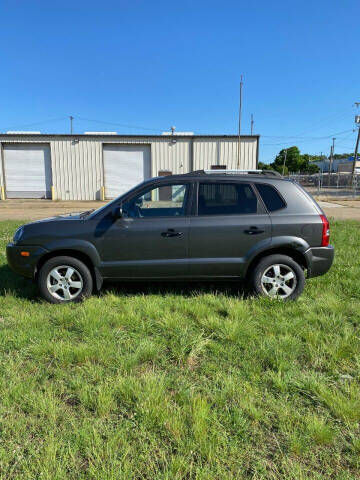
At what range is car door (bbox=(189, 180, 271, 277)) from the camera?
3.93 m

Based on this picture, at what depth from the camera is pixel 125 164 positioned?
24.4 metres

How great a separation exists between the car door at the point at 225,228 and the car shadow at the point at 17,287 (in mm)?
2261

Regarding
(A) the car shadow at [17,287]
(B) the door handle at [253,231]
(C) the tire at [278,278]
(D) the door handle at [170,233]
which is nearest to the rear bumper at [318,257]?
(C) the tire at [278,278]

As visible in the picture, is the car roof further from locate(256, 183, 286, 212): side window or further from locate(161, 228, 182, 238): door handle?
locate(161, 228, 182, 238): door handle

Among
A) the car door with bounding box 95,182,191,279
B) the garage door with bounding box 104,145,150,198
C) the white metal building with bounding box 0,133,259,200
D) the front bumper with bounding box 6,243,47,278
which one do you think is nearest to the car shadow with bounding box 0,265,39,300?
the front bumper with bounding box 6,243,47,278

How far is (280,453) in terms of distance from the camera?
182 cm

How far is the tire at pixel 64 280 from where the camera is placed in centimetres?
391

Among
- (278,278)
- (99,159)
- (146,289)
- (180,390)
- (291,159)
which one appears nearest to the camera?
(180,390)

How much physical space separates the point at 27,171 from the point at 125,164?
772cm

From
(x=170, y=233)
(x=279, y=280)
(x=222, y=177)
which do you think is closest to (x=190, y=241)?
(x=170, y=233)

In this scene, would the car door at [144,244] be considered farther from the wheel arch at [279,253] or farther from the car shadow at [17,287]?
the car shadow at [17,287]

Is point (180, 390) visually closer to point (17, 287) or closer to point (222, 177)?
point (222, 177)

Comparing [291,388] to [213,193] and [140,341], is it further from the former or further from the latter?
[213,193]

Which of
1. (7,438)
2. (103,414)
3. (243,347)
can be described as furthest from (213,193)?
(7,438)
